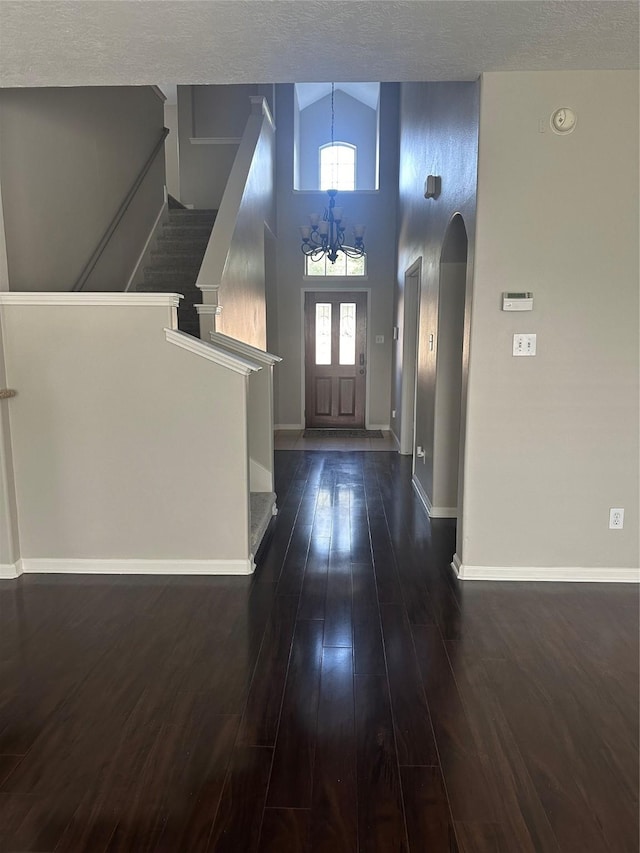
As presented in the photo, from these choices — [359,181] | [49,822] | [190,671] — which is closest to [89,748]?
[49,822]

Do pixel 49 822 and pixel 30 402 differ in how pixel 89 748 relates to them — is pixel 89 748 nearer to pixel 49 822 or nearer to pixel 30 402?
pixel 49 822

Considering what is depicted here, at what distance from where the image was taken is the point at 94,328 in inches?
131

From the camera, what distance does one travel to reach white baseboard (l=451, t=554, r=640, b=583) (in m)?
3.35

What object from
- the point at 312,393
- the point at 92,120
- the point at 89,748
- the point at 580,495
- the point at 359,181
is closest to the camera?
the point at 89,748

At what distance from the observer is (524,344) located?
319 centimetres

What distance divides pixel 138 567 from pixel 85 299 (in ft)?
5.19

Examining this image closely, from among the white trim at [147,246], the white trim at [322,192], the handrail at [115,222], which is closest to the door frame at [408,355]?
the white trim at [322,192]

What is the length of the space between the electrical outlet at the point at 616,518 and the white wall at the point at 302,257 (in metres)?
5.37

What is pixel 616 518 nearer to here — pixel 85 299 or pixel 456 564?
pixel 456 564

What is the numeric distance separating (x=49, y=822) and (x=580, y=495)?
287 centimetres

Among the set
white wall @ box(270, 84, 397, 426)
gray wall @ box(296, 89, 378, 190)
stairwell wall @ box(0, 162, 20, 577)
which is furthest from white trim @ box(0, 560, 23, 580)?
gray wall @ box(296, 89, 378, 190)

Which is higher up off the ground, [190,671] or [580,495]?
[580,495]

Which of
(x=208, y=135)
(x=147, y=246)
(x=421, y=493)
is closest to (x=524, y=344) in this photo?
(x=421, y=493)

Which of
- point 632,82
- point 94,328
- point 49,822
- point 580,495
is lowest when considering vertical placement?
point 49,822
